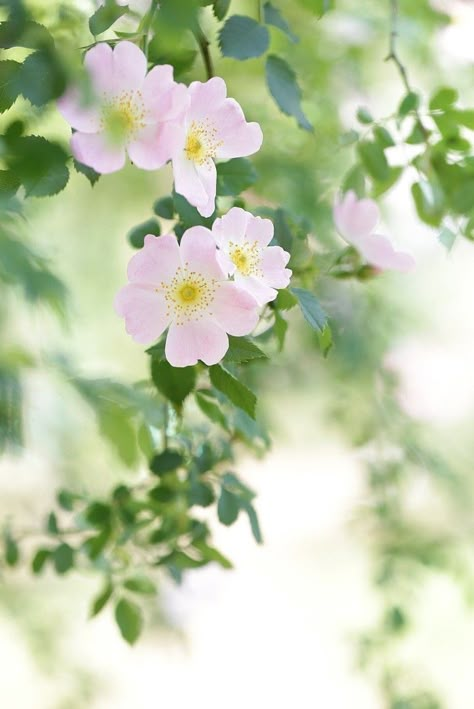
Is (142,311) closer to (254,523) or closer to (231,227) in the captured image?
(231,227)

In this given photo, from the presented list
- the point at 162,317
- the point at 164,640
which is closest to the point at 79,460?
the point at 164,640

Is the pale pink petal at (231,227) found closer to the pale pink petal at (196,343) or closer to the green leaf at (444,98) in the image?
the pale pink petal at (196,343)

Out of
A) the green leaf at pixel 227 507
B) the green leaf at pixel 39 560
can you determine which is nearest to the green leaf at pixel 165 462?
the green leaf at pixel 227 507

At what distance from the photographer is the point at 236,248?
1.11ft

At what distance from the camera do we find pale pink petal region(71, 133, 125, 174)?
30 cm

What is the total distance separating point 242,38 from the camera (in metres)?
0.39

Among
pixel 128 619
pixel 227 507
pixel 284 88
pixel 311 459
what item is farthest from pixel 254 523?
pixel 311 459

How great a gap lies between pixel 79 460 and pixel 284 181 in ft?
1.63

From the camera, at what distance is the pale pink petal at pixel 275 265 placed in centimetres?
34

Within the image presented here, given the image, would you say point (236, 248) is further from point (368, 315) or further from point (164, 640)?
point (164, 640)

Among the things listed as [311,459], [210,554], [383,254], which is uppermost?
[383,254]

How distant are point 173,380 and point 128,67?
4.9 inches

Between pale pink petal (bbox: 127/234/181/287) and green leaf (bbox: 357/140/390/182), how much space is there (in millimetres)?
170

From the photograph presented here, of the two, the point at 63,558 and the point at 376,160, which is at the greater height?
the point at 376,160
